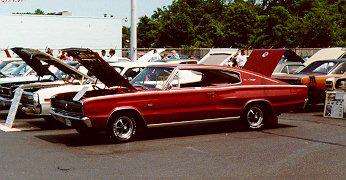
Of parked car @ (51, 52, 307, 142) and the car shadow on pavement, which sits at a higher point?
parked car @ (51, 52, 307, 142)

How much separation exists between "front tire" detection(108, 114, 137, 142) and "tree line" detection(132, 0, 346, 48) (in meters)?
43.8

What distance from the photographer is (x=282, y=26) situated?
58906 millimetres

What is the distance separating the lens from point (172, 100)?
33.9 feet

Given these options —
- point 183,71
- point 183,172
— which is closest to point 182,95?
point 183,71

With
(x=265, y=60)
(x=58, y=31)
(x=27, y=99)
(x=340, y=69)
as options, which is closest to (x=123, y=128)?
(x=27, y=99)

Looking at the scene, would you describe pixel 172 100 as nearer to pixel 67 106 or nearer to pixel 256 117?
pixel 67 106

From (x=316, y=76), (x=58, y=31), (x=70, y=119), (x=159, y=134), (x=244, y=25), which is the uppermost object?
(x=244, y=25)

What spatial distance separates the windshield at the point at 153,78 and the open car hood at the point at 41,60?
3.63ft

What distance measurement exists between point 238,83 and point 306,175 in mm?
4042

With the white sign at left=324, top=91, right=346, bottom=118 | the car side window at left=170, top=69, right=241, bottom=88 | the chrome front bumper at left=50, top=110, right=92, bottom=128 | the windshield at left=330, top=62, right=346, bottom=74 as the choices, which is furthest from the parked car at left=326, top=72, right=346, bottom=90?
the chrome front bumper at left=50, top=110, right=92, bottom=128

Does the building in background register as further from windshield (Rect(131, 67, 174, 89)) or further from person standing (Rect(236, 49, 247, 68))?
windshield (Rect(131, 67, 174, 89))

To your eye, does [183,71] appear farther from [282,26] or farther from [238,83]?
[282,26]

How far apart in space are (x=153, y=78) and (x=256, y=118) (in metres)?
2.36

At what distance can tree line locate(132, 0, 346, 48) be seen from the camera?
179 ft
